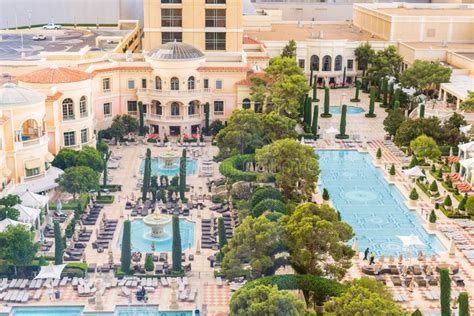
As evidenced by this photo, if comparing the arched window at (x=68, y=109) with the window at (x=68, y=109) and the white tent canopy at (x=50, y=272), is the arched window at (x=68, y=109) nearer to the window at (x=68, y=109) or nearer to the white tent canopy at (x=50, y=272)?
the window at (x=68, y=109)

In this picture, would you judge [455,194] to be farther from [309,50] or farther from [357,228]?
[309,50]

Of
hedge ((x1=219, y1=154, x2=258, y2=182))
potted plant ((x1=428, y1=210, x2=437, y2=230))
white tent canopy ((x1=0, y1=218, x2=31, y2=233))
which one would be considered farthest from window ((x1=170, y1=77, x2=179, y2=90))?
potted plant ((x1=428, y1=210, x2=437, y2=230))

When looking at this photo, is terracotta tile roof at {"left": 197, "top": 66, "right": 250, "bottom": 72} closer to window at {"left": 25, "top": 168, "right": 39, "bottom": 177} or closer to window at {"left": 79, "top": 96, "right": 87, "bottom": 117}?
window at {"left": 79, "top": 96, "right": 87, "bottom": 117}

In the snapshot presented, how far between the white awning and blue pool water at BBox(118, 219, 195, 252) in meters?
7.49

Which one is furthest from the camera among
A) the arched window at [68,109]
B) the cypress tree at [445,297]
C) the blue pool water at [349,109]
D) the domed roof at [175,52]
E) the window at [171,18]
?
the blue pool water at [349,109]

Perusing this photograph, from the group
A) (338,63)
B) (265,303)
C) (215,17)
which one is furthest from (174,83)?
(265,303)

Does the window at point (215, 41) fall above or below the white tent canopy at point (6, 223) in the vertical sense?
above

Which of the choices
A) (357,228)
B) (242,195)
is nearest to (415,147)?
(357,228)

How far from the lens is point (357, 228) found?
135 ft

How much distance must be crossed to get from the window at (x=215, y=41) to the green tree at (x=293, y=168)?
24354mm

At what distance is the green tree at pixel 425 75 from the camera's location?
2542 inches

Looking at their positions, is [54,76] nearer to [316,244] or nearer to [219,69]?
[219,69]

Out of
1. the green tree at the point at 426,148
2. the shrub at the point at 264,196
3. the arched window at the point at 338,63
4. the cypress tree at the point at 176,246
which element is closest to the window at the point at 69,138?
the shrub at the point at 264,196

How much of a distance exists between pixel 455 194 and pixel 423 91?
23807 mm
